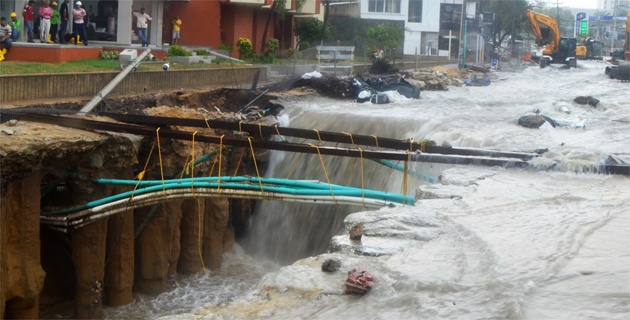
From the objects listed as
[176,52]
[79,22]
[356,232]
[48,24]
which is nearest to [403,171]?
[356,232]

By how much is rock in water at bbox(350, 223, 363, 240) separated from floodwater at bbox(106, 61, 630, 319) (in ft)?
0.31

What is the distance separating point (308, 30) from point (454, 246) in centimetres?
3724

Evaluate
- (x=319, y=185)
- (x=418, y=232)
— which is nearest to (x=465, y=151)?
(x=319, y=185)

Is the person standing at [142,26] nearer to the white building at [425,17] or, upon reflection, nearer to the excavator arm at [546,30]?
the white building at [425,17]

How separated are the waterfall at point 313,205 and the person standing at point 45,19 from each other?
739 centimetres

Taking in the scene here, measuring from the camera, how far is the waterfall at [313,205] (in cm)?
1739

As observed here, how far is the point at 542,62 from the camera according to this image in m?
52.5

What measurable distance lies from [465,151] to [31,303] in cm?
677

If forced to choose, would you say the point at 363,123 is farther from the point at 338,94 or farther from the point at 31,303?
the point at 31,303

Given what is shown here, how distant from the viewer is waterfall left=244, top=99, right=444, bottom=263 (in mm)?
17391

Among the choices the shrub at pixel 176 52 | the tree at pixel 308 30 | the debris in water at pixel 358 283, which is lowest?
the debris in water at pixel 358 283

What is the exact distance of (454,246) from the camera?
343 inches

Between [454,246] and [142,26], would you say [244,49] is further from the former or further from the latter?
[454,246]

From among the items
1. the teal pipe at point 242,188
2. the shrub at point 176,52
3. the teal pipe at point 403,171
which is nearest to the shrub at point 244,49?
the shrub at point 176,52
